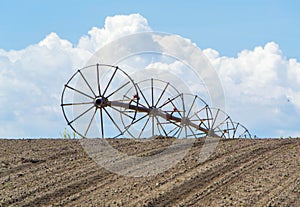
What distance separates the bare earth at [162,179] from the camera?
36.1ft

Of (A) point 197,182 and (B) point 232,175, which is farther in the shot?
(B) point 232,175

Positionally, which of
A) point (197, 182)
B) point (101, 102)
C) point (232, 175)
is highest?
point (101, 102)

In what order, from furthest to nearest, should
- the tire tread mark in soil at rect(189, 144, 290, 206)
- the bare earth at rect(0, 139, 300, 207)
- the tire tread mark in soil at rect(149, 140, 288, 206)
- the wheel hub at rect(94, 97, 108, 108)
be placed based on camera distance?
the wheel hub at rect(94, 97, 108, 108), the tire tread mark in soil at rect(189, 144, 290, 206), the bare earth at rect(0, 139, 300, 207), the tire tread mark in soil at rect(149, 140, 288, 206)

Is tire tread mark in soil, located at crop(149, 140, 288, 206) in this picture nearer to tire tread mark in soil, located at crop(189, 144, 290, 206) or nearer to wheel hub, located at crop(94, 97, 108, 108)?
tire tread mark in soil, located at crop(189, 144, 290, 206)

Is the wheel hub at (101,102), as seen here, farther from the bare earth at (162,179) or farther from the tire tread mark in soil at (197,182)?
the tire tread mark in soil at (197,182)

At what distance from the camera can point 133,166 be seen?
13.6 meters

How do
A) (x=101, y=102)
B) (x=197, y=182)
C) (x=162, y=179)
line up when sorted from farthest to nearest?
(x=101, y=102), (x=162, y=179), (x=197, y=182)

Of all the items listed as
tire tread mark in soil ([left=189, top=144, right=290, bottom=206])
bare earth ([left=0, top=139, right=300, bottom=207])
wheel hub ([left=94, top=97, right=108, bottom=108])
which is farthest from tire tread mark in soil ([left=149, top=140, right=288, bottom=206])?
wheel hub ([left=94, top=97, right=108, bottom=108])

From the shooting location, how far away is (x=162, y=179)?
12305mm

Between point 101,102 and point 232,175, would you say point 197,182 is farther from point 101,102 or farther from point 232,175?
point 101,102

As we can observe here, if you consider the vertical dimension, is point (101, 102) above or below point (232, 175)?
above

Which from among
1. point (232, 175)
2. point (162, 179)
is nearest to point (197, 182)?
point (162, 179)

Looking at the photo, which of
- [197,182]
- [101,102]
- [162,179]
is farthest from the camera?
[101,102]

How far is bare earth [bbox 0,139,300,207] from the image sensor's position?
11016 mm
